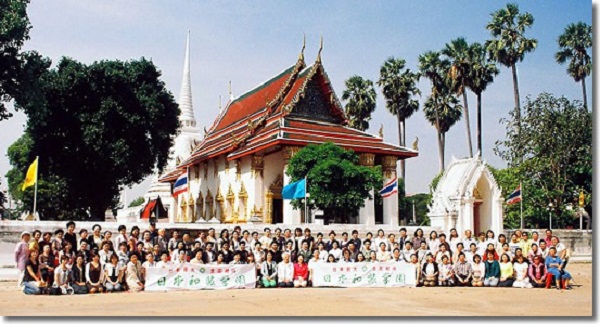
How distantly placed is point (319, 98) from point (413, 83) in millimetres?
10014

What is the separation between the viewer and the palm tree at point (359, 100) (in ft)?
111

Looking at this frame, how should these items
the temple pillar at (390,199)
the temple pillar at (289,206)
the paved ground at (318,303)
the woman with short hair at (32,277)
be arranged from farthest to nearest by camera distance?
the temple pillar at (390,199)
the temple pillar at (289,206)
the woman with short hair at (32,277)
the paved ground at (318,303)

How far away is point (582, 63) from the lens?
85.5 feet

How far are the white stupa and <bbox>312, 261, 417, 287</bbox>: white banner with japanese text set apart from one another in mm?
24894

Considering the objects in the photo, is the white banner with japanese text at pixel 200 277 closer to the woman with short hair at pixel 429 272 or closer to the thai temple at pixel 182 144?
the woman with short hair at pixel 429 272

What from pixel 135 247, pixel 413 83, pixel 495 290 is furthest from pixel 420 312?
pixel 413 83

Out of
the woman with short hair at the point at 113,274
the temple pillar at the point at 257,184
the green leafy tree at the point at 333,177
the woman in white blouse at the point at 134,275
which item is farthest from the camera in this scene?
the temple pillar at the point at 257,184

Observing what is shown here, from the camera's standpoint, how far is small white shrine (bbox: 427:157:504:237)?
1908 cm

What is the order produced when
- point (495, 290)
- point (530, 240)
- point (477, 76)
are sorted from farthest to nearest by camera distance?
1. point (477, 76)
2. point (530, 240)
3. point (495, 290)

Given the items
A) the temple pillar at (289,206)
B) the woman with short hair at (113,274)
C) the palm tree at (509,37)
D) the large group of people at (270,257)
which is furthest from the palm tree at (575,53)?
the woman with short hair at (113,274)

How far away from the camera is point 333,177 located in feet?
62.0

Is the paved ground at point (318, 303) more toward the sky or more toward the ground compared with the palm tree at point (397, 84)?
more toward the ground

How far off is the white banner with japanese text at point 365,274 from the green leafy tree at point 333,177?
7.37 m

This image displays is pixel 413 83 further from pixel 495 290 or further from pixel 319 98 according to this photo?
pixel 495 290
